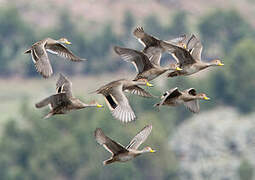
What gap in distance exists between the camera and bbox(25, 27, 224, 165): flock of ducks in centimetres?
1927

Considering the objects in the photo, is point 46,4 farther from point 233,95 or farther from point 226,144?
point 226,144

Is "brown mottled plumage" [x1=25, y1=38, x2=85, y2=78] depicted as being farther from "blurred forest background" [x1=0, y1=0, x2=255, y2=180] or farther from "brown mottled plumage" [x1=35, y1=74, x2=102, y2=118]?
"blurred forest background" [x1=0, y1=0, x2=255, y2=180]

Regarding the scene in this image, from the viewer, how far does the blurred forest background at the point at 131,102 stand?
120m

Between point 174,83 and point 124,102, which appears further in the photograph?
point 174,83

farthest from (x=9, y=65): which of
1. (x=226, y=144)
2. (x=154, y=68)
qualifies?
(x=154, y=68)

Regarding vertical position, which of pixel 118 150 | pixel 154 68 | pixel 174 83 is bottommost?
pixel 118 150

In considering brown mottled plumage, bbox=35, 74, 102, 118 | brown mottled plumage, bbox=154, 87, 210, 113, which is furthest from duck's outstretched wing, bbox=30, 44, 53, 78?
brown mottled plumage, bbox=154, 87, 210, 113

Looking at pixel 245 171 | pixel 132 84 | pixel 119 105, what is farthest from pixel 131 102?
pixel 119 105

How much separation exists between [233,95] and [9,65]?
36.1m

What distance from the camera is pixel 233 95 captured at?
142 meters

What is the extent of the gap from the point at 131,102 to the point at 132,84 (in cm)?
11032

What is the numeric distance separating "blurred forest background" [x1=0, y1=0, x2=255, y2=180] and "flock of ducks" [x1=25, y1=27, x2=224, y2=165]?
89.2 meters

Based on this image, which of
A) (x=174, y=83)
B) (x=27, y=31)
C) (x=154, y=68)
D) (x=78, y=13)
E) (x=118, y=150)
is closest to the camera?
(x=118, y=150)

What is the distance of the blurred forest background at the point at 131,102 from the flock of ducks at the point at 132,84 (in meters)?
89.2
